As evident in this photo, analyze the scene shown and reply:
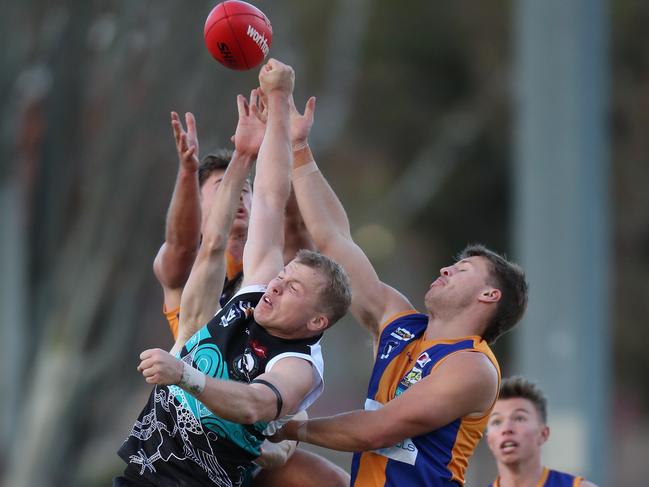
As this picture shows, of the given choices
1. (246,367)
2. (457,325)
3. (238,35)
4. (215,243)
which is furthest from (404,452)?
(238,35)

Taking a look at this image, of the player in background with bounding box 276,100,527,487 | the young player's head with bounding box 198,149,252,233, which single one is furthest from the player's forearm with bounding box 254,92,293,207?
the young player's head with bounding box 198,149,252,233

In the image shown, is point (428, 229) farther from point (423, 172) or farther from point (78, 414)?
point (78, 414)

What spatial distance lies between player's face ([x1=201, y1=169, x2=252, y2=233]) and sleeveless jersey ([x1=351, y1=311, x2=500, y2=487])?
1176 mm

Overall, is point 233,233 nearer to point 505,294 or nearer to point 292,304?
point 292,304

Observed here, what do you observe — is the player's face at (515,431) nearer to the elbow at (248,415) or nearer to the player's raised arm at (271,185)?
the player's raised arm at (271,185)

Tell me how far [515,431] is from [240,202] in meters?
1.91

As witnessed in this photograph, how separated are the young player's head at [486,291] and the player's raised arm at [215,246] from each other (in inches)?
40.6

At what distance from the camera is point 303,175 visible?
6262mm

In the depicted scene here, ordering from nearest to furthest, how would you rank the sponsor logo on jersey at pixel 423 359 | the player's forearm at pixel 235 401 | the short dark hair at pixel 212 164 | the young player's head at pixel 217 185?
the player's forearm at pixel 235 401
the sponsor logo on jersey at pixel 423 359
the young player's head at pixel 217 185
the short dark hair at pixel 212 164

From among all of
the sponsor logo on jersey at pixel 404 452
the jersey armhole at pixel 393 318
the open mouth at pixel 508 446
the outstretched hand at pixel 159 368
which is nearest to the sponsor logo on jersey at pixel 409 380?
the sponsor logo on jersey at pixel 404 452

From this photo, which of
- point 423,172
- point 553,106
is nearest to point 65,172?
point 553,106

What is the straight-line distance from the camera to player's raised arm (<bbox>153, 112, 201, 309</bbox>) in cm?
623

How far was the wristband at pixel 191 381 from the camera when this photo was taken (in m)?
4.65

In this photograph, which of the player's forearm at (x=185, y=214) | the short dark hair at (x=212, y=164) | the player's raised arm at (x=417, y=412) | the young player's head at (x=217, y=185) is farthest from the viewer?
the short dark hair at (x=212, y=164)
